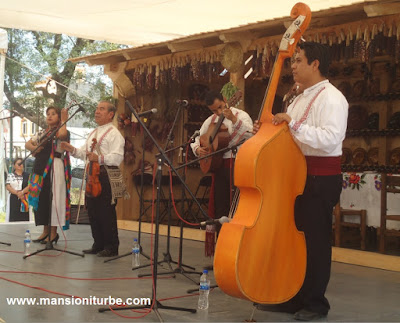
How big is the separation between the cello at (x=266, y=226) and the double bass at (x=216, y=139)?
1.63m

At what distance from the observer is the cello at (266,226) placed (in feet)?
11.0

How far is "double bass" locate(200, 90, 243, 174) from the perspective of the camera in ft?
17.3

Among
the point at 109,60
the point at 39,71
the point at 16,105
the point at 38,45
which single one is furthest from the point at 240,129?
the point at 38,45

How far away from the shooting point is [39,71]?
1627 centimetres

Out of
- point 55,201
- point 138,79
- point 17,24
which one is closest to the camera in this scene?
point 55,201

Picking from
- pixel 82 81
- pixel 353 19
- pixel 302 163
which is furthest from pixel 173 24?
pixel 82 81

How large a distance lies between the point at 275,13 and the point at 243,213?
4.63 meters

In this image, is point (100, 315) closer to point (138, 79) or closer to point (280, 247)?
point (280, 247)

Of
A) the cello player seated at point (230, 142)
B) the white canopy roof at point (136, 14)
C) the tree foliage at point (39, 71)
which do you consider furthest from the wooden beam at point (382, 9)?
the tree foliage at point (39, 71)

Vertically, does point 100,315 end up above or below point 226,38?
below

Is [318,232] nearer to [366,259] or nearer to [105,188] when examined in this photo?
[366,259]

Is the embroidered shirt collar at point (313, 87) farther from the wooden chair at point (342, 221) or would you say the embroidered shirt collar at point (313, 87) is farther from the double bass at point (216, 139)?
the wooden chair at point (342, 221)

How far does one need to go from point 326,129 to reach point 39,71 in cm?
1377

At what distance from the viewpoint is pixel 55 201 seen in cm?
671
